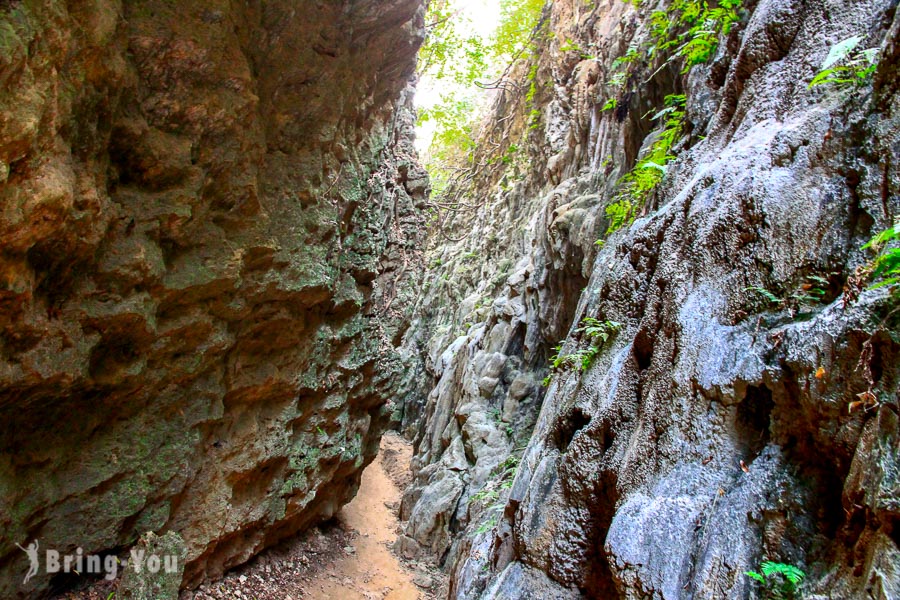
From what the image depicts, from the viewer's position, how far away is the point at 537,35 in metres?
16.6

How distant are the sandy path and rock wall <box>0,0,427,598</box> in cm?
140

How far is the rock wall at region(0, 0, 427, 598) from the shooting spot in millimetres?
3688

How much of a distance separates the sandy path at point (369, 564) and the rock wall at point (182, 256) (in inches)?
55.3

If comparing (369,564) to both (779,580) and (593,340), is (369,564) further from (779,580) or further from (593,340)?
(779,580)

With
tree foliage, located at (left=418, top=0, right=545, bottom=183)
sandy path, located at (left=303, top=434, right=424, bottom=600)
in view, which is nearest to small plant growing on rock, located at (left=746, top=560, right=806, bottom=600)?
sandy path, located at (left=303, top=434, right=424, bottom=600)

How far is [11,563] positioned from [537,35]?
57.6ft

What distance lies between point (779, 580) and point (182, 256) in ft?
18.4

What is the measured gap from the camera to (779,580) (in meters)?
2.51

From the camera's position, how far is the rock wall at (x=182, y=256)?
3.69 m

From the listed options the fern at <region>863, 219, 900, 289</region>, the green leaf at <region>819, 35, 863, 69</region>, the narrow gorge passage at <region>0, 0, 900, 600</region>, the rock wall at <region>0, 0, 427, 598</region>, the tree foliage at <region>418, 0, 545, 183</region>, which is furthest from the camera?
the tree foliage at <region>418, 0, 545, 183</region>

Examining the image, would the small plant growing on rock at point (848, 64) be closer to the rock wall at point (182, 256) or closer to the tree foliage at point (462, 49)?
the rock wall at point (182, 256)

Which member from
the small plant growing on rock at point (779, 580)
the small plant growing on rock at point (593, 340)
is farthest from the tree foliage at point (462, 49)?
the small plant growing on rock at point (779, 580)

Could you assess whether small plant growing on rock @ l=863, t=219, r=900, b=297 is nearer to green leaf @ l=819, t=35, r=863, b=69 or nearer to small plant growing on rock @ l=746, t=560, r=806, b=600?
small plant growing on rock @ l=746, t=560, r=806, b=600

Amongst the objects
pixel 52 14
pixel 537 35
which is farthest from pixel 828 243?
pixel 537 35
